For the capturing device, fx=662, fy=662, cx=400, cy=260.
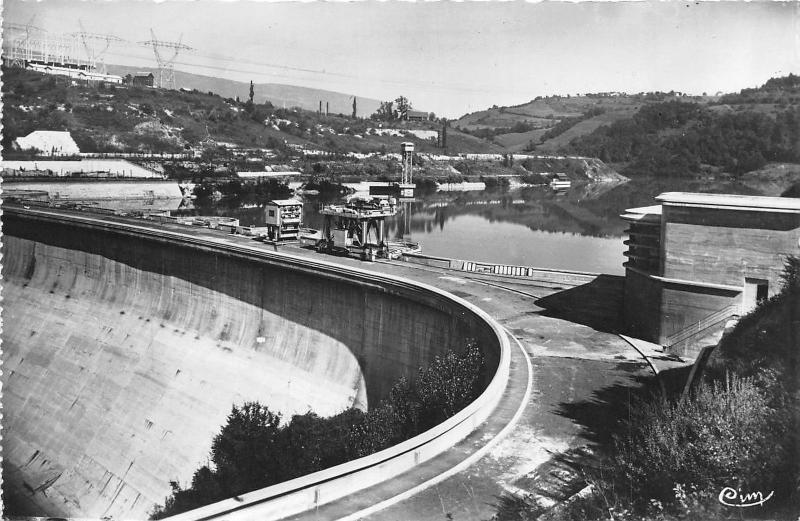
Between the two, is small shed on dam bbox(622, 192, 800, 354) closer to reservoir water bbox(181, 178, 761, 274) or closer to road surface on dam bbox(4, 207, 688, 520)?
road surface on dam bbox(4, 207, 688, 520)

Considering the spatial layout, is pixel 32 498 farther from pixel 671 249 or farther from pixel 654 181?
pixel 654 181

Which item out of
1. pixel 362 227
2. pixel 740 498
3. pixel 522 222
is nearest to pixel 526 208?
pixel 522 222

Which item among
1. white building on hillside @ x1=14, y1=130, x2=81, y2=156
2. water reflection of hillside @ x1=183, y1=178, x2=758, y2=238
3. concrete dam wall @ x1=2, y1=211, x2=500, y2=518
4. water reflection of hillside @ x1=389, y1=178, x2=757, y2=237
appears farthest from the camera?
white building on hillside @ x1=14, y1=130, x2=81, y2=156

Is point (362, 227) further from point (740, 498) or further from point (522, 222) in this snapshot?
point (522, 222)

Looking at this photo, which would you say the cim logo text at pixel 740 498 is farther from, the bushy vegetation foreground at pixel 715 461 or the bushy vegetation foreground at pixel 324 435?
the bushy vegetation foreground at pixel 324 435

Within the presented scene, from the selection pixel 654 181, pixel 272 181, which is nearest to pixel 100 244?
pixel 272 181

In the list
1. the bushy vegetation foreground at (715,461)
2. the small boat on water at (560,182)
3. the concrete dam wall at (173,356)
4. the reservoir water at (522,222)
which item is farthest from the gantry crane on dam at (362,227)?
the small boat on water at (560,182)

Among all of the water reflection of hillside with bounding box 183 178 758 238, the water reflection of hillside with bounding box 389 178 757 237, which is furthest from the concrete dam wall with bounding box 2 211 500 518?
the water reflection of hillside with bounding box 389 178 757 237
